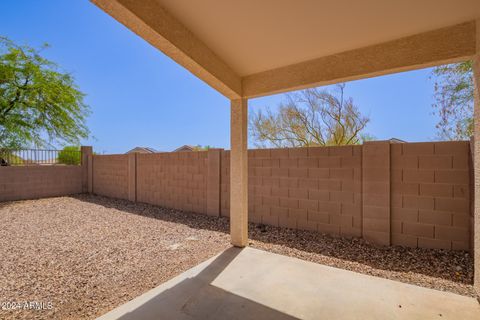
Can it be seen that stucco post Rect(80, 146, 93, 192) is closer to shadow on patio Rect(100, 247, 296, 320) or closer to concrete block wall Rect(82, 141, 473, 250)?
concrete block wall Rect(82, 141, 473, 250)

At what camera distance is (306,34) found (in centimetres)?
232

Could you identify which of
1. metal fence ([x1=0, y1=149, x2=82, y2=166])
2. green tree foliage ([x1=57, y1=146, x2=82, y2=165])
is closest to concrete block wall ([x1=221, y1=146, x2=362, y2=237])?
metal fence ([x1=0, y1=149, x2=82, y2=166])

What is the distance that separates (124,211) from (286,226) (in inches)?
183

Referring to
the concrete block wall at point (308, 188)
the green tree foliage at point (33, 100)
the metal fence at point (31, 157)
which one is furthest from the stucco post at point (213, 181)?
the green tree foliage at point (33, 100)

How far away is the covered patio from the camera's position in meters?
1.94

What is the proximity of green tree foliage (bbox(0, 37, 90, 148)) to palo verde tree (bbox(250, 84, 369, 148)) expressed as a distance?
28.5 feet

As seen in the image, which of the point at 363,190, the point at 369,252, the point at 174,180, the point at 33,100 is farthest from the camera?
the point at 33,100

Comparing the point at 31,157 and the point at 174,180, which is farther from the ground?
the point at 31,157

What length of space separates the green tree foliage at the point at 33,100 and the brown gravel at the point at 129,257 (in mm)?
5479

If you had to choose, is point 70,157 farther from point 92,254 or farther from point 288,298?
point 288,298

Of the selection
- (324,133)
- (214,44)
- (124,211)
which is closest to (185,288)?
(214,44)

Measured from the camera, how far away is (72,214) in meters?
6.14

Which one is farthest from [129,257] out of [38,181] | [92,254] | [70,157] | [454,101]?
[70,157]

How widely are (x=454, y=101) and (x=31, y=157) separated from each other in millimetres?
14037
